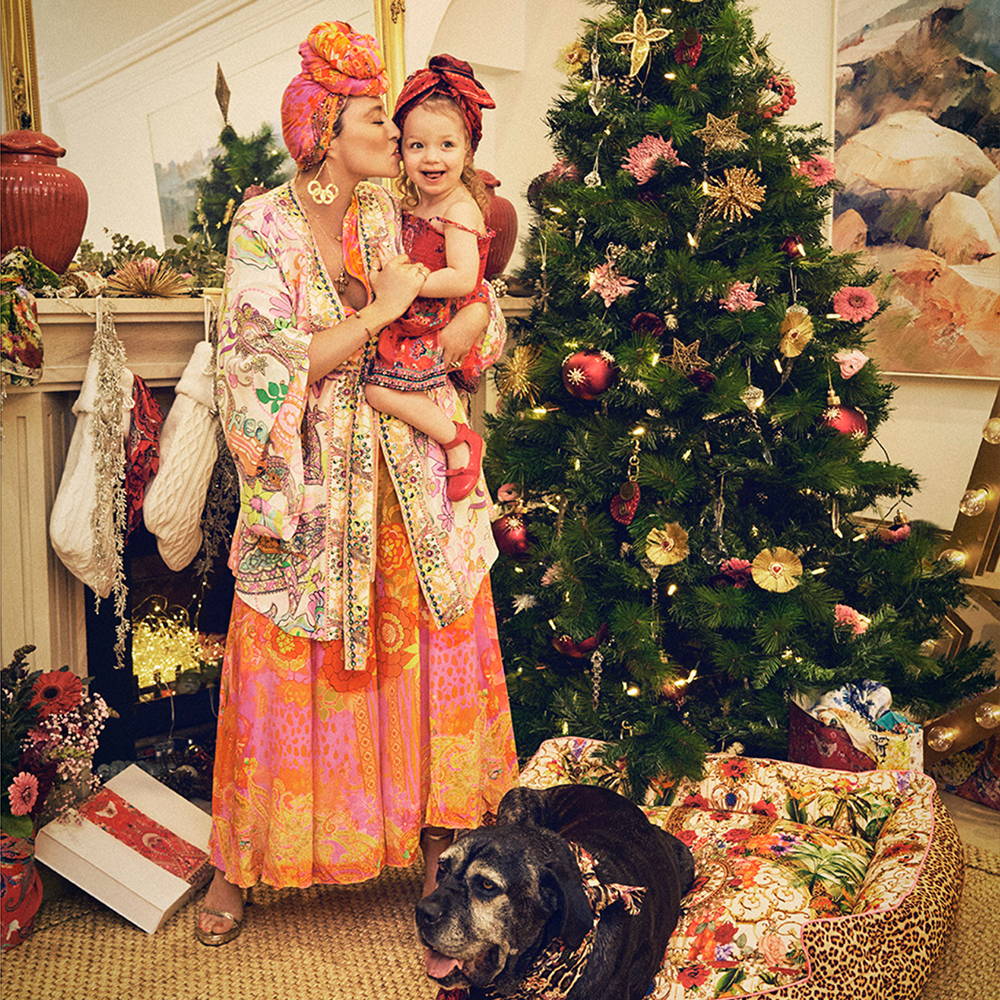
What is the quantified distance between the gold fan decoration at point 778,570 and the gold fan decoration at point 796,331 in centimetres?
46

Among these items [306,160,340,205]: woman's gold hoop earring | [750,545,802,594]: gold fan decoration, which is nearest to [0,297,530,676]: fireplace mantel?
[306,160,340,205]: woman's gold hoop earring

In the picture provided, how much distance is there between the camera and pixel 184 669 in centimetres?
293

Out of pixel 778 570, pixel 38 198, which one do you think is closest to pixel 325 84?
pixel 38 198

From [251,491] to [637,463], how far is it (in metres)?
0.94

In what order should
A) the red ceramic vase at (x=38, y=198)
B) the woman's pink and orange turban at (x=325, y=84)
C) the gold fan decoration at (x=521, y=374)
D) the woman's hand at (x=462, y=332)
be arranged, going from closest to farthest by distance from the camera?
the woman's pink and orange turban at (x=325, y=84), the woman's hand at (x=462, y=332), the red ceramic vase at (x=38, y=198), the gold fan decoration at (x=521, y=374)

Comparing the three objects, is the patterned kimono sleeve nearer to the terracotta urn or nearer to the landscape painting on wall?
the terracotta urn

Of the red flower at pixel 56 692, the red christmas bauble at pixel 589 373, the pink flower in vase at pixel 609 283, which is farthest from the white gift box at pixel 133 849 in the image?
the pink flower in vase at pixel 609 283

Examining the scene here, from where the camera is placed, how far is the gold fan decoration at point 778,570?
8.10 ft

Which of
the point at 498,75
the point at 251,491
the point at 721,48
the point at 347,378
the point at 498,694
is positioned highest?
the point at 498,75

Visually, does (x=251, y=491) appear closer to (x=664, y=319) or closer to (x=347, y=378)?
(x=347, y=378)

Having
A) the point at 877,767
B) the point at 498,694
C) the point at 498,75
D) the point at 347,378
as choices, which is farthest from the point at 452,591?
the point at 498,75

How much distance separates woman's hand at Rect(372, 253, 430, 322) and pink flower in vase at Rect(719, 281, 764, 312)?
2.53 feet

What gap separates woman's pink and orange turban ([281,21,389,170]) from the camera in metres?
1.90

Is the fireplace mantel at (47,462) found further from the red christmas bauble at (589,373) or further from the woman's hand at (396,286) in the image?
the red christmas bauble at (589,373)
